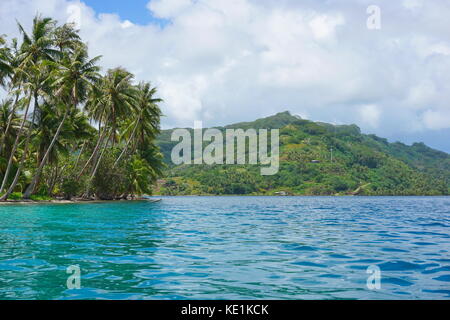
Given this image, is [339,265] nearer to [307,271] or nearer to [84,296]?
[307,271]

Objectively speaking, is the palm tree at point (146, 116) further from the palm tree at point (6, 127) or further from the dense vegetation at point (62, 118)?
the palm tree at point (6, 127)

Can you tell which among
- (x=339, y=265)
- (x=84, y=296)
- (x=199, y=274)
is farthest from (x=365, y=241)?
(x=84, y=296)

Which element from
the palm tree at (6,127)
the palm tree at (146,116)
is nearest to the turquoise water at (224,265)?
the palm tree at (6,127)

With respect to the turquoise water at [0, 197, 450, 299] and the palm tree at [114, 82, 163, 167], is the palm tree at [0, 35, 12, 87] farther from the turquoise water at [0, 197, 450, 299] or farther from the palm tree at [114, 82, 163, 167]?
the turquoise water at [0, 197, 450, 299]

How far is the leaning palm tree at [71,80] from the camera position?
153 ft

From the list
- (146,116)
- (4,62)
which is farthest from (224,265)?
(146,116)

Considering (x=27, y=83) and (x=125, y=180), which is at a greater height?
(x=27, y=83)

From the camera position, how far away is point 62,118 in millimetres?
50719

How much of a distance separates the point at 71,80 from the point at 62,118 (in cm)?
533

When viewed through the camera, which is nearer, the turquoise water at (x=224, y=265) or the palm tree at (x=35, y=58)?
the turquoise water at (x=224, y=265)

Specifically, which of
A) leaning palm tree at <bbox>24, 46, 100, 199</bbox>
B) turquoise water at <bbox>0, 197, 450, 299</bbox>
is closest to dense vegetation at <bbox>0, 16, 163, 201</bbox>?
leaning palm tree at <bbox>24, 46, 100, 199</bbox>

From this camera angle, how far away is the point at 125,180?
64.3 meters

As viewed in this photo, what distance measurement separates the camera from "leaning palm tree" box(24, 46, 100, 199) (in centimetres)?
4662
